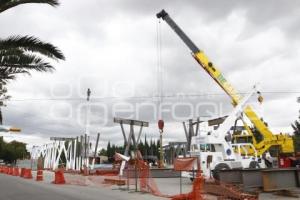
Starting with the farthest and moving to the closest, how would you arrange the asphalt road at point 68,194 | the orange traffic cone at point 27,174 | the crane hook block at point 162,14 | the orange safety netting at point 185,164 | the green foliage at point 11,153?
the green foliage at point 11,153
the orange traffic cone at point 27,174
the crane hook block at point 162,14
the asphalt road at point 68,194
the orange safety netting at point 185,164

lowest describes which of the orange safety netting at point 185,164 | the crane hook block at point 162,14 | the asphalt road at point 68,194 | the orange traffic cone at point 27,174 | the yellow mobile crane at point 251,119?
the asphalt road at point 68,194

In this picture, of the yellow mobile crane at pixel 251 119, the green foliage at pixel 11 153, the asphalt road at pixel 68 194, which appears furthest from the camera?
the green foliage at pixel 11 153

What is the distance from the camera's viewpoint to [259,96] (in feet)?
86.8

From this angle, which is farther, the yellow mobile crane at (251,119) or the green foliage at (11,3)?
the yellow mobile crane at (251,119)

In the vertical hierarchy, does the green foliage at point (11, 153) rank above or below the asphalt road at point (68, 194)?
above

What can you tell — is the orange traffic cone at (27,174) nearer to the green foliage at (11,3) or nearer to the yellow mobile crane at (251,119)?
the yellow mobile crane at (251,119)

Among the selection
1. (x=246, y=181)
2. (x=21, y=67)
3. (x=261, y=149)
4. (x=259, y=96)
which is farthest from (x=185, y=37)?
(x=21, y=67)

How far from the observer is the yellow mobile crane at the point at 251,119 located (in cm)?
2748

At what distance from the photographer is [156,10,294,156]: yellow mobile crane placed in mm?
27484

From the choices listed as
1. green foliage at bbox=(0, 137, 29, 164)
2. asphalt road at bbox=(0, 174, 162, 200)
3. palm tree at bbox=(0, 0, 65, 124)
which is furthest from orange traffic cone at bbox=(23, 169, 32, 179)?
green foliage at bbox=(0, 137, 29, 164)

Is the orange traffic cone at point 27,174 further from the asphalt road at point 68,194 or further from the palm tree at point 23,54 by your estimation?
the palm tree at point 23,54

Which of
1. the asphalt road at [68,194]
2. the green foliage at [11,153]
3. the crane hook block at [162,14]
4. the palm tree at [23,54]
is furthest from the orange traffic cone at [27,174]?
the green foliage at [11,153]

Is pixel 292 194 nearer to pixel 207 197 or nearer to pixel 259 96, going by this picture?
pixel 207 197

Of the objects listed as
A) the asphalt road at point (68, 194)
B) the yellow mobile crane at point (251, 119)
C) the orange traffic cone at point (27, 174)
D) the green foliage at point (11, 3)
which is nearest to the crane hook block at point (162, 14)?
the yellow mobile crane at point (251, 119)
